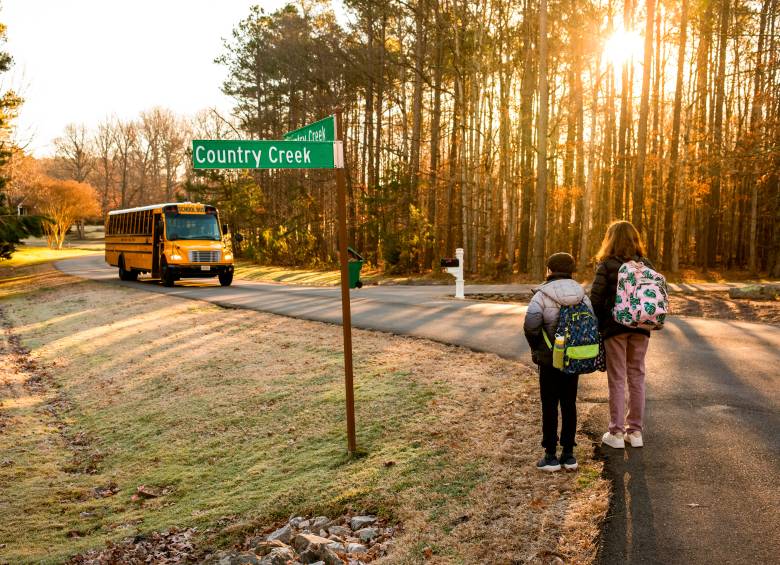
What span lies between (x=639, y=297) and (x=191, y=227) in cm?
2267

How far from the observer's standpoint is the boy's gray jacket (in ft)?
17.1

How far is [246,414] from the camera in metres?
9.30

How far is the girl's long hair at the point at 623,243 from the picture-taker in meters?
5.62

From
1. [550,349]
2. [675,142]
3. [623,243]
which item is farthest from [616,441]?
[675,142]

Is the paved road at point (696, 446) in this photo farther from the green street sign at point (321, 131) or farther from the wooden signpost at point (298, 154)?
the green street sign at point (321, 131)

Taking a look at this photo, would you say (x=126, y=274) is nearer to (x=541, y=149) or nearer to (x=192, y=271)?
(x=192, y=271)

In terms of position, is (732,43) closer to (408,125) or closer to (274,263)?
(408,125)

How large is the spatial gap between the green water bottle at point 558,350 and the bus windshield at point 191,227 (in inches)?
884

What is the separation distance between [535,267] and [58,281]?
21.9 meters

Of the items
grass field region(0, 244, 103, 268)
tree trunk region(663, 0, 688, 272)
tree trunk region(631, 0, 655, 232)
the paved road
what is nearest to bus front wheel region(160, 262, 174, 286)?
the paved road

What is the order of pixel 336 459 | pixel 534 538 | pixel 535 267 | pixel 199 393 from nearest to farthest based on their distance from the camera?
1. pixel 534 538
2. pixel 336 459
3. pixel 199 393
4. pixel 535 267

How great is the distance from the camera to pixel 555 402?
552 centimetres

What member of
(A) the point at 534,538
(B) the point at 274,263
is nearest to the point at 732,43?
(B) the point at 274,263

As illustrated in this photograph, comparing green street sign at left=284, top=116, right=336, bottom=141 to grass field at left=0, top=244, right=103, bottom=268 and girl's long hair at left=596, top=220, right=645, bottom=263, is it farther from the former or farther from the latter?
grass field at left=0, top=244, right=103, bottom=268
